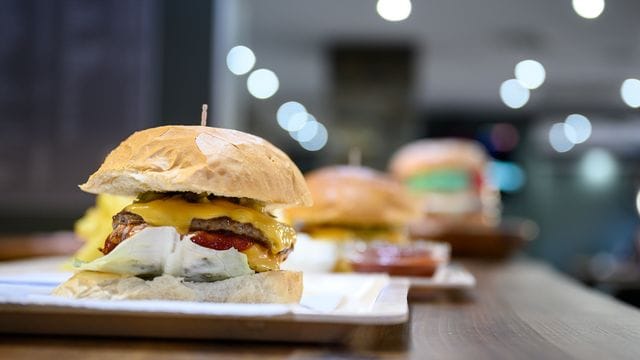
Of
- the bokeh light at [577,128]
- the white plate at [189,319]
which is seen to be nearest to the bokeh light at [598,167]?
the bokeh light at [577,128]

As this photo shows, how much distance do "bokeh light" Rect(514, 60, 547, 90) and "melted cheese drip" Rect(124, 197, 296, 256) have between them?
904cm

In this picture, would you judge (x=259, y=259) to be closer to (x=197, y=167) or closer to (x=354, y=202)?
(x=197, y=167)

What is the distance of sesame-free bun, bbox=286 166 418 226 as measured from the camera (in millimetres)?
2830

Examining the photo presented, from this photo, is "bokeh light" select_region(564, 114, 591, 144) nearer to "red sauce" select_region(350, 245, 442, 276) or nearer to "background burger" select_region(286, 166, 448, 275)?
"background burger" select_region(286, 166, 448, 275)

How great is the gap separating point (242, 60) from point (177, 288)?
25.2 feet

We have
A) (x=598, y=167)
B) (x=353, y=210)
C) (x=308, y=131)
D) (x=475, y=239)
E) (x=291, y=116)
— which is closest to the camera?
(x=353, y=210)

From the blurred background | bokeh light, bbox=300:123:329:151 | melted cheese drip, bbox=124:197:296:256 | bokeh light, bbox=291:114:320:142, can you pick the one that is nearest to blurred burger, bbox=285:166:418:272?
melted cheese drip, bbox=124:197:296:256

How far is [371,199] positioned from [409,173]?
6.01ft

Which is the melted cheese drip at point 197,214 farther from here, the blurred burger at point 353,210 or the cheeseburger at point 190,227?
the blurred burger at point 353,210

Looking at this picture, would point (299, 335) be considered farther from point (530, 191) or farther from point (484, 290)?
point (530, 191)

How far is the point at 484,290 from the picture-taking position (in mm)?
2303

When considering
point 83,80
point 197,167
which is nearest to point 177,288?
point 197,167

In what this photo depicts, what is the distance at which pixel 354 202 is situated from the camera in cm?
285

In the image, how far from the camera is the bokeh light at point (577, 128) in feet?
47.8
